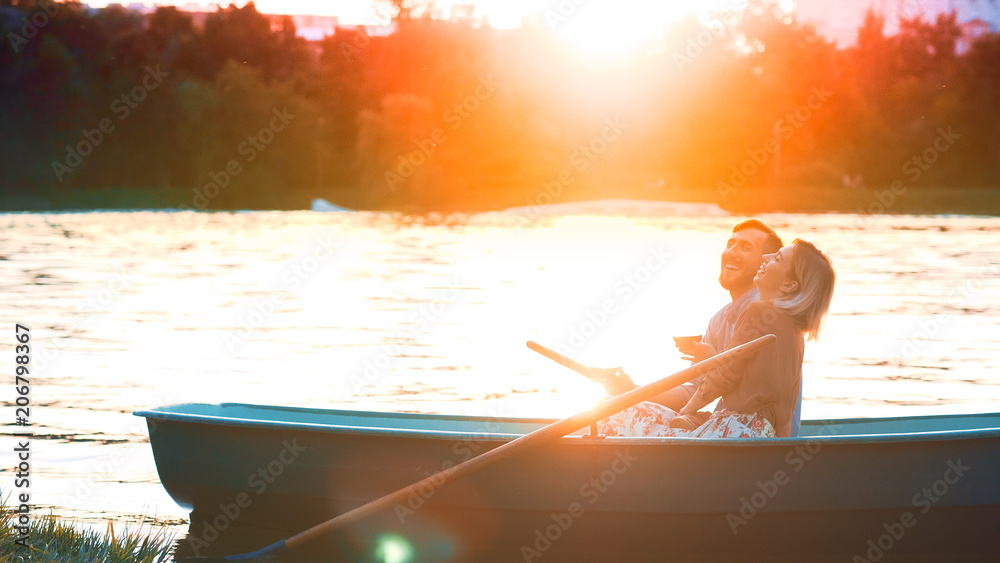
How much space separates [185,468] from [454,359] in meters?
5.83

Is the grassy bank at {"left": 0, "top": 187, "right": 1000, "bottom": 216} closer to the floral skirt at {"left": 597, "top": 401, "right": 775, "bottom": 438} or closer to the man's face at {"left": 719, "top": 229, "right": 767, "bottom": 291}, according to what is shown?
the floral skirt at {"left": 597, "top": 401, "right": 775, "bottom": 438}

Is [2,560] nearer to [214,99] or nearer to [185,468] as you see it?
[185,468]

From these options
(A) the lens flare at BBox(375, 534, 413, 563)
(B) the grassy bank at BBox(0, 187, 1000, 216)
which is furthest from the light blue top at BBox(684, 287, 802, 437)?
(B) the grassy bank at BBox(0, 187, 1000, 216)

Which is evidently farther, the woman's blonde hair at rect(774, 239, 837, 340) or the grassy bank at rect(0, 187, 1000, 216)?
the grassy bank at rect(0, 187, 1000, 216)

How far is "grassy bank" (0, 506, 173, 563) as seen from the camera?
4.15 m

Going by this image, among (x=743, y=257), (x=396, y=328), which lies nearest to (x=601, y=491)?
(x=743, y=257)

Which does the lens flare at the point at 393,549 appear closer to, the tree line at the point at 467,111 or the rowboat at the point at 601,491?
the rowboat at the point at 601,491

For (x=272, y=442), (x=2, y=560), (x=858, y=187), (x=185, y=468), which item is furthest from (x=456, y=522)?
(x=858, y=187)

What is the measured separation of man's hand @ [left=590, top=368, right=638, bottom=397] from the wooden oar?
0.20 metres

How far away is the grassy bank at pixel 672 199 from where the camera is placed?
42.4 meters

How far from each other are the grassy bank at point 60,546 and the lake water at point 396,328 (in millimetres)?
1357

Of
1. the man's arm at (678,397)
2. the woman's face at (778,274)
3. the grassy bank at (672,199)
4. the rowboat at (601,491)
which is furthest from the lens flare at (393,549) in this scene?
the grassy bank at (672,199)

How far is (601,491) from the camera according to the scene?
505cm

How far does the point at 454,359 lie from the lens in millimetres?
11289
